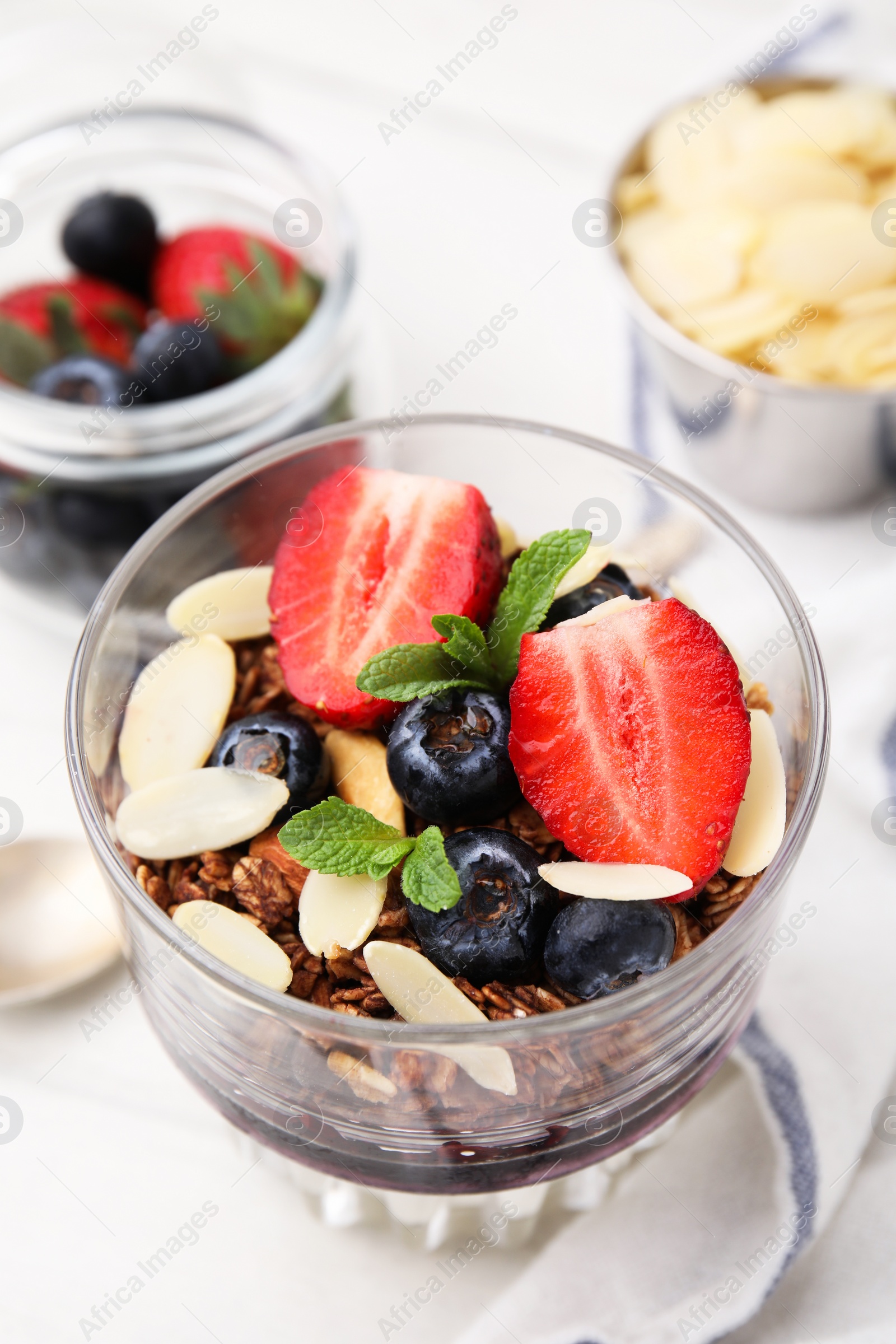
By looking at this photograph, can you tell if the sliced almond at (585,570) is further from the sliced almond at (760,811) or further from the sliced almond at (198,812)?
the sliced almond at (198,812)

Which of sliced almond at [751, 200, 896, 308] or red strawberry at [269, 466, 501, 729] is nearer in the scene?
red strawberry at [269, 466, 501, 729]

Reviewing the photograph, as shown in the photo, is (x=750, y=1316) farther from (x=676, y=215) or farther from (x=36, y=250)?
(x=36, y=250)

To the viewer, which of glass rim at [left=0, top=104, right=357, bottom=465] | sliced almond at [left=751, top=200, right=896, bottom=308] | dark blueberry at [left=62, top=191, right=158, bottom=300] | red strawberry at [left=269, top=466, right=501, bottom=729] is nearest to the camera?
red strawberry at [left=269, top=466, right=501, bottom=729]

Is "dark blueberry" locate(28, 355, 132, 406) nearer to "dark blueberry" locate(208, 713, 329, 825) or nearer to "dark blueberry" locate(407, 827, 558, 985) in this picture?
"dark blueberry" locate(208, 713, 329, 825)

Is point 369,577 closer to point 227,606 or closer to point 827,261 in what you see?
point 227,606

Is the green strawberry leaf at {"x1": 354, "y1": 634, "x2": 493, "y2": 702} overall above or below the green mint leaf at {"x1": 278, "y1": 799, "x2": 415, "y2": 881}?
above

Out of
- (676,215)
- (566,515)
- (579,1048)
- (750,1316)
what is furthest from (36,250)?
(750,1316)

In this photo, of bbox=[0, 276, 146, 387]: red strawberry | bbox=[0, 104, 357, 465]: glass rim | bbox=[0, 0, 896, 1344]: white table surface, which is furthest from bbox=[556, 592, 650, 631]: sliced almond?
bbox=[0, 276, 146, 387]: red strawberry
